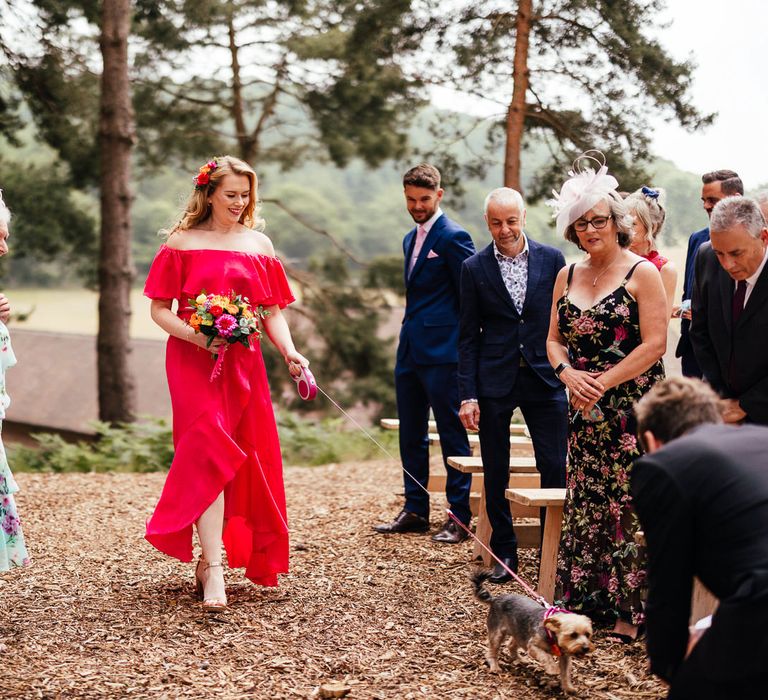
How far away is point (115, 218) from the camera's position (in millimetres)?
11586

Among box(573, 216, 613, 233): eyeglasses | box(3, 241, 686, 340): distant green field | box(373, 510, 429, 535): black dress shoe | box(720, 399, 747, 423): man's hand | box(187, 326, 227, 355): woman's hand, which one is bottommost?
box(3, 241, 686, 340): distant green field

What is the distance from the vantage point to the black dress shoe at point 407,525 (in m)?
6.43

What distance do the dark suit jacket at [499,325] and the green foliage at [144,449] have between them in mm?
5494

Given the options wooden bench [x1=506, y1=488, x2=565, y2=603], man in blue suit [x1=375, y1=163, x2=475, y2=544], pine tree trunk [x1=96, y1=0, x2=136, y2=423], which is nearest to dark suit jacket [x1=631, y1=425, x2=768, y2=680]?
wooden bench [x1=506, y1=488, x2=565, y2=603]

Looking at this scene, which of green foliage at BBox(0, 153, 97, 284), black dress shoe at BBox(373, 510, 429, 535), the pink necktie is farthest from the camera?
green foliage at BBox(0, 153, 97, 284)

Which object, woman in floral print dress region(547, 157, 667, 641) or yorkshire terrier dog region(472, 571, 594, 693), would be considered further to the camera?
woman in floral print dress region(547, 157, 667, 641)

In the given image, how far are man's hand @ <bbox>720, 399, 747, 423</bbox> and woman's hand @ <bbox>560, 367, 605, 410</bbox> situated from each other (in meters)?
0.50

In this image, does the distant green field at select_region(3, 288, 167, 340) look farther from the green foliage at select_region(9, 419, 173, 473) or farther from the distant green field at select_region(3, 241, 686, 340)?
the green foliage at select_region(9, 419, 173, 473)

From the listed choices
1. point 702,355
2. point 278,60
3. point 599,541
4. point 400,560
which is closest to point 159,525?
point 400,560

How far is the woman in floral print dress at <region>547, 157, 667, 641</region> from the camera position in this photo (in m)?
4.22

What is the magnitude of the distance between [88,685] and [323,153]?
14.2 meters

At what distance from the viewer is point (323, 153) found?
1717cm

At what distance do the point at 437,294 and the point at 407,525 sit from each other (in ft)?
5.04

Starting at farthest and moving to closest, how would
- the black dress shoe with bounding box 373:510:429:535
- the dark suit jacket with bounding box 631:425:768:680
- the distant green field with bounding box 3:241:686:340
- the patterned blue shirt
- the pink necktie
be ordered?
the distant green field with bounding box 3:241:686:340 → the black dress shoe with bounding box 373:510:429:535 → the pink necktie → the patterned blue shirt → the dark suit jacket with bounding box 631:425:768:680
